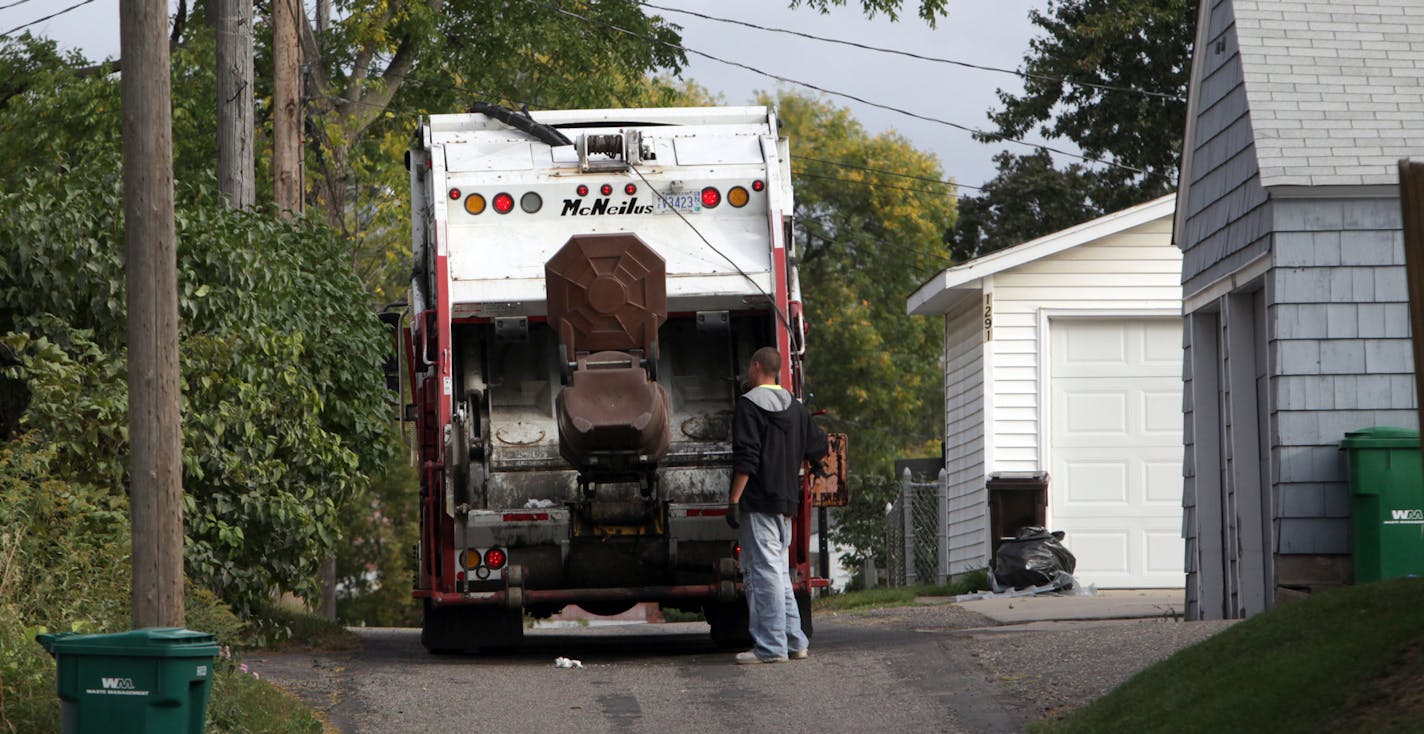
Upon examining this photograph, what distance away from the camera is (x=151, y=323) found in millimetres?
8719

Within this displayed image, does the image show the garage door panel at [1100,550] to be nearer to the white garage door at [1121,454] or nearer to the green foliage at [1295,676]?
the white garage door at [1121,454]

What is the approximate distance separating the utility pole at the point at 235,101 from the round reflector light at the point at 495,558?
486 centimetres

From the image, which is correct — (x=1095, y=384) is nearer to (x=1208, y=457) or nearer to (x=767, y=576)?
(x=1208, y=457)

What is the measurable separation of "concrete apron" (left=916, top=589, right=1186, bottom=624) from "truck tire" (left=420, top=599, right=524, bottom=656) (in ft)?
11.8

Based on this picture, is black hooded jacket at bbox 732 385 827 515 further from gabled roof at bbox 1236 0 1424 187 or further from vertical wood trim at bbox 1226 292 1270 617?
vertical wood trim at bbox 1226 292 1270 617

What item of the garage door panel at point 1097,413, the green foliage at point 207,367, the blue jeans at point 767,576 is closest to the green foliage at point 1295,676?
the blue jeans at point 767,576

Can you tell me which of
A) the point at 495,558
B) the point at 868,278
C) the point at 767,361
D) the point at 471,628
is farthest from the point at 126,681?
the point at 868,278

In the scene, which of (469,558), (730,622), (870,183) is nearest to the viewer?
(469,558)

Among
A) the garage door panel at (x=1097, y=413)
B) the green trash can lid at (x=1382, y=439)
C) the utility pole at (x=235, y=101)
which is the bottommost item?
the green trash can lid at (x=1382, y=439)

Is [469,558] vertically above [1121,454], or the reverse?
[1121,454]

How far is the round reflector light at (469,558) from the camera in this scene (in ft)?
36.6

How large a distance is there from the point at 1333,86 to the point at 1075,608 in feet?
14.6

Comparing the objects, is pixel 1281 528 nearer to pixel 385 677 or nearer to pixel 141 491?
pixel 385 677

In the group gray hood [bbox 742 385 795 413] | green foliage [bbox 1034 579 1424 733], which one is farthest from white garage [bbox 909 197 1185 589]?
green foliage [bbox 1034 579 1424 733]
